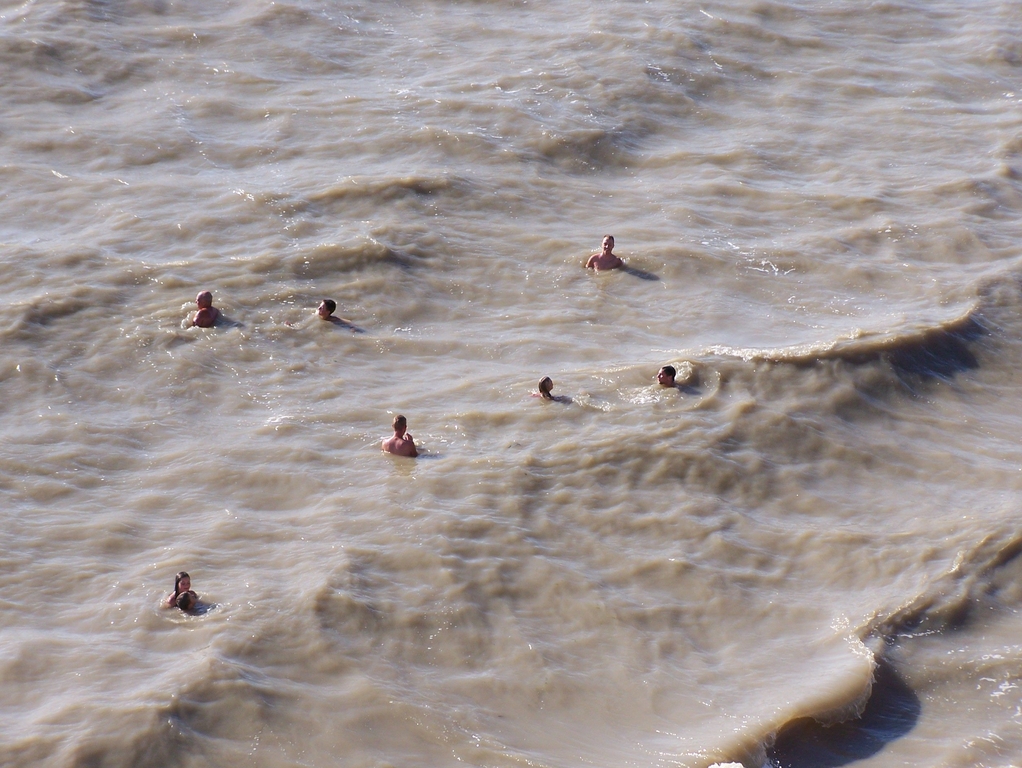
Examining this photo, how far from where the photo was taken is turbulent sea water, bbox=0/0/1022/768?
9656 millimetres

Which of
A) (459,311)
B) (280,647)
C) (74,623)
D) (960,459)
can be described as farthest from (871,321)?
(74,623)

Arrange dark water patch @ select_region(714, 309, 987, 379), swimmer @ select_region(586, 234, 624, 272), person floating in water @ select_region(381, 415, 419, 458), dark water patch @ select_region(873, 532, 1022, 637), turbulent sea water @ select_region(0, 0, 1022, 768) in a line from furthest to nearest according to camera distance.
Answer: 1. swimmer @ select_region(586, 234, 624, 272)
2. dark water patch @ select_region(714, 309, 987, 379)
3. person floating in water @ select_region(381, 415, 419, 458)
4. dark water patch @ select_region(873, 532, 1022, 637)
5. turbulent sea water @ select_region(0, 0, 1022, 768)

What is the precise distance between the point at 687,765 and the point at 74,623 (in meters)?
5.17

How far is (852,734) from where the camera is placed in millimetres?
9531

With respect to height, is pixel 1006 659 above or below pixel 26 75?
below

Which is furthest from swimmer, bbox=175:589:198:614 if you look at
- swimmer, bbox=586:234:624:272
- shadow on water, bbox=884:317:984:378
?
shadow on water, bbox=884:317:984:378

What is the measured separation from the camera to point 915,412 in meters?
13.6

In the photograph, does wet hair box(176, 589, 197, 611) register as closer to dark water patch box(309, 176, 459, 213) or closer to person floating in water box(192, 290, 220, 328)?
person floating in water box(192, 290, 220, 328)

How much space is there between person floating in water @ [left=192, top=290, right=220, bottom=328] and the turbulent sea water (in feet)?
0.69

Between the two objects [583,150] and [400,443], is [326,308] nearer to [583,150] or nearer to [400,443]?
[400,443]

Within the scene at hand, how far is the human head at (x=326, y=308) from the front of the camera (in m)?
14.5

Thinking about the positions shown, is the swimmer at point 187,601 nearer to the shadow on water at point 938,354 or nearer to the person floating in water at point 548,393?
the person floating in water at point 548,393

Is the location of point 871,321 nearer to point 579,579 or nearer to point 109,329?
point 579,579

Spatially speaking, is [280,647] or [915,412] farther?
[915,412]
